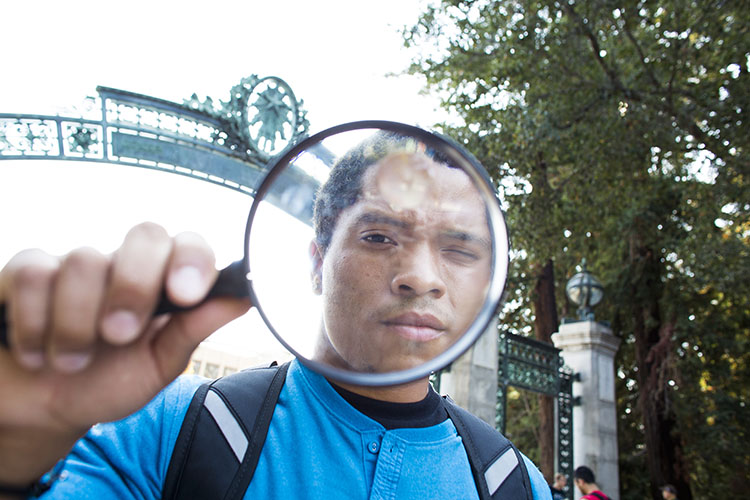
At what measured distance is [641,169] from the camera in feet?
34.5

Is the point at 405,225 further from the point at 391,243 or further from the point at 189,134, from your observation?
the point at 189,134

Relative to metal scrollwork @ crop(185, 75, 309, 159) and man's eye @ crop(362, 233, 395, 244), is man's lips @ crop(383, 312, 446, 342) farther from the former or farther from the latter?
metal scrollwork @ crop(185, 75, 309, 159)

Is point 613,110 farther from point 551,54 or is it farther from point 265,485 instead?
point 265,485

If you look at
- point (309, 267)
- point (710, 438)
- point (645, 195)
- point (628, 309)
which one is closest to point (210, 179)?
point (309, 267)

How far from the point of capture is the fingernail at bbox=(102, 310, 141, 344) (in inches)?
31.0

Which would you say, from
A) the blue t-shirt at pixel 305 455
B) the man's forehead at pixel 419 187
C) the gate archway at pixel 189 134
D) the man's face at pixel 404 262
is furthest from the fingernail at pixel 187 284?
the gate archway at pixel 189 134

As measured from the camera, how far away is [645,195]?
1136cm

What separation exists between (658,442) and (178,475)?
1492 cm

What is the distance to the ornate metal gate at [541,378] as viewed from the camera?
8.23 m

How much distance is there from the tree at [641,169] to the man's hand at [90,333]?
27.6ft

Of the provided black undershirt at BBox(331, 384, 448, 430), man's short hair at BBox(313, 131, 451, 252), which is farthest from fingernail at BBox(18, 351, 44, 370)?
black undershirt at BBox(331, 384, 448, 430)

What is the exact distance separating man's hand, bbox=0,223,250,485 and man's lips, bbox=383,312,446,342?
1.40 feet

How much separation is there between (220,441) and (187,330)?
594mm

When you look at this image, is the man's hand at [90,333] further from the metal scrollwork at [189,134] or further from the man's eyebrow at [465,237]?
the metal scrollwork at [189,134]
